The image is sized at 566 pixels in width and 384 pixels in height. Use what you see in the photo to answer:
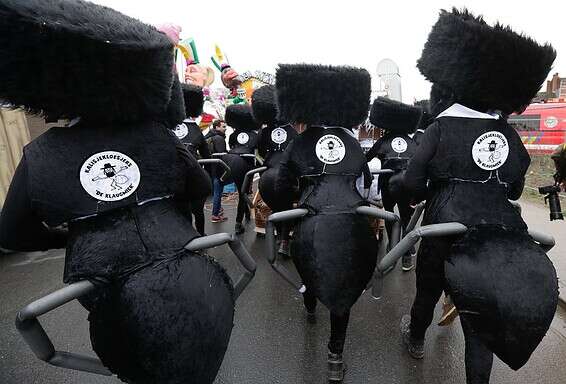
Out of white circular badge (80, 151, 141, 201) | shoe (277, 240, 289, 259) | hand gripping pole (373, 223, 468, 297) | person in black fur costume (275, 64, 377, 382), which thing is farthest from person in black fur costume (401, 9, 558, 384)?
shoe (277, 240, 289, 259)

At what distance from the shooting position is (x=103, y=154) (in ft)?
4.57

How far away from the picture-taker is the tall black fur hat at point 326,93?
2674 millimetres

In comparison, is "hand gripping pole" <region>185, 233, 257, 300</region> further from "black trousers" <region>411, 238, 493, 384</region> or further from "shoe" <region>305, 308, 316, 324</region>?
"shoe" <region>305, 308, 316, 324</region>

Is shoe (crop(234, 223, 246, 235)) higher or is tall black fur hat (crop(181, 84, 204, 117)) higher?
tall black fur hat (crop(181, 84, 204, 117))

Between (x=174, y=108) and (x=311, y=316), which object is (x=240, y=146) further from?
(x=174, y=108)

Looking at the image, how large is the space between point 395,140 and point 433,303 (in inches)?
102

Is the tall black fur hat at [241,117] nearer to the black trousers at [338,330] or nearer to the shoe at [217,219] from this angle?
the shoe at [217,219]

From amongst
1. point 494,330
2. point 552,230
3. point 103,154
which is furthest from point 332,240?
point 552,230

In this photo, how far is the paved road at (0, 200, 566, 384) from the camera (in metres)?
2.45

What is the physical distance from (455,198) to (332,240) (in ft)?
2.57

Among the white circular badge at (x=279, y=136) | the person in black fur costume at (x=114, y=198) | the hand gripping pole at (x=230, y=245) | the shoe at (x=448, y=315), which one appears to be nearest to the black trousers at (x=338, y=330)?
the hand gripping pole at (x=230, y=245)

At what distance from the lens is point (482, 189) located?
6.54ft

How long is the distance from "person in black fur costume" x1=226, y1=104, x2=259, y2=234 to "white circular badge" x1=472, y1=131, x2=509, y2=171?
3877 millimetres

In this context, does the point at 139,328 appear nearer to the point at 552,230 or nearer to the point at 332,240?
the point at 332,240
